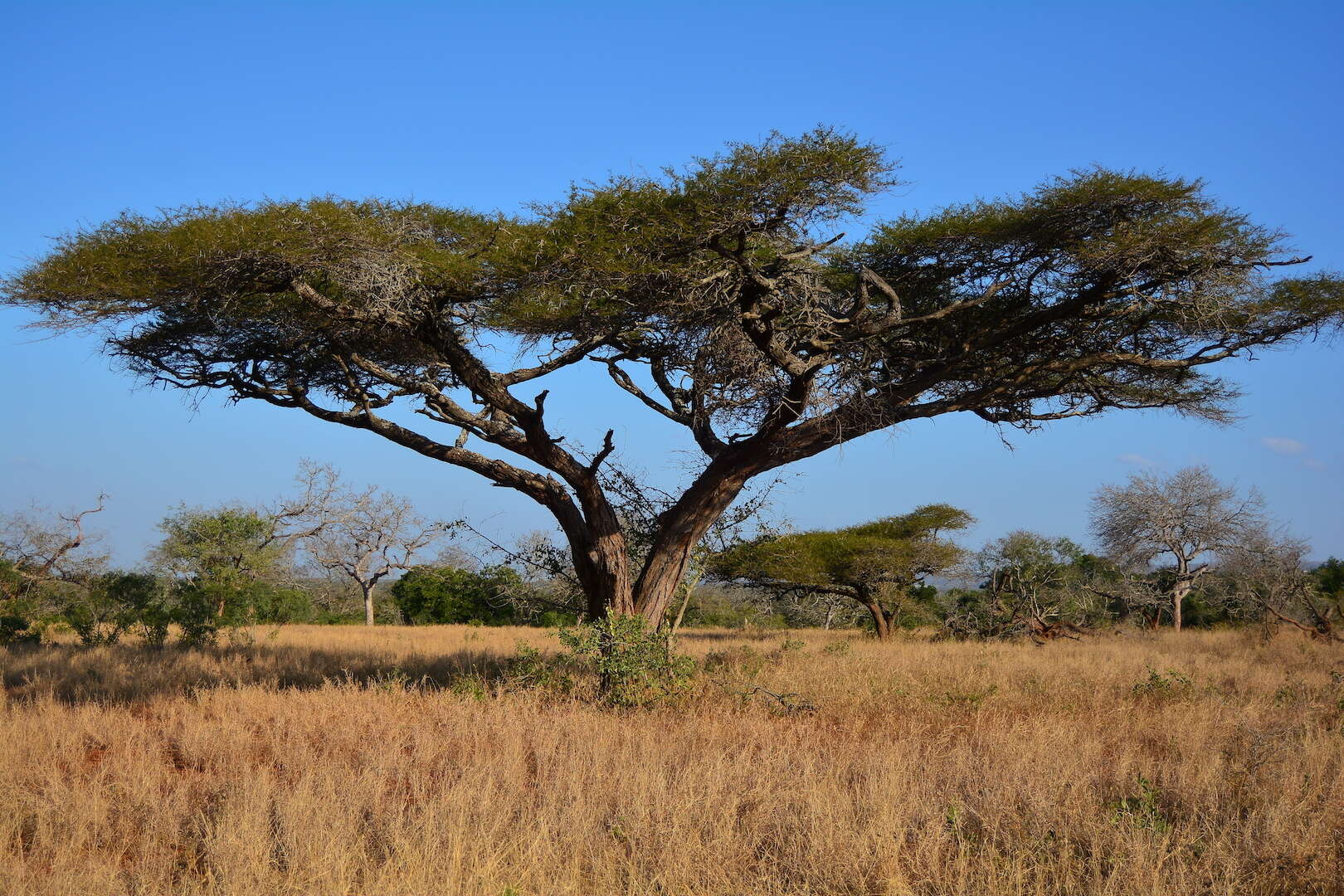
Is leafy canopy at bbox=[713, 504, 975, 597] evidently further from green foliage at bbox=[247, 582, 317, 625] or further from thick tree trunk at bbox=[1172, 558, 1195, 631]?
green foliage at bbox=[247, 582, 317, 625]

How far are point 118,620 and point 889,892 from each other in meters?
16.4

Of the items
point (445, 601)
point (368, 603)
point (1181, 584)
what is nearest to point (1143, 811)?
point (1181, 584)

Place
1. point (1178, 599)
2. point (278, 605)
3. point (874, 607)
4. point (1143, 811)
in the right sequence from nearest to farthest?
point (1143, 811)
point (874, 607)
point (1178, 599)
point (278, 605)

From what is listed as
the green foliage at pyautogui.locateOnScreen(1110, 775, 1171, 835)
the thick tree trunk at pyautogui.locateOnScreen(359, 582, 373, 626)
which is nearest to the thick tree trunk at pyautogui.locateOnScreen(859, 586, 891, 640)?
the thick tree trunk at pyautogui.locateOnScreen(359, 582, 373, 626)

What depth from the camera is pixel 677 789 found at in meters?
5.61

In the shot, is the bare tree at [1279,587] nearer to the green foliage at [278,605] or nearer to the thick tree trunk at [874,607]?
the thick tree trunk at [874,607]

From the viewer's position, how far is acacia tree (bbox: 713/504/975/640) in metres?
22.5

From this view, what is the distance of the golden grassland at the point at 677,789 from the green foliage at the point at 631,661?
0.28m

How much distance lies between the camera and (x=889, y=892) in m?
4.09

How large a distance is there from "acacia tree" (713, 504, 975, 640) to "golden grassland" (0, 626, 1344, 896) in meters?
11.6

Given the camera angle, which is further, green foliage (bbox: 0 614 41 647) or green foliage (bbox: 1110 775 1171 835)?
green foliage (bbox: 0 614 41 647)

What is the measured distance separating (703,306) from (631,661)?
3500 mm

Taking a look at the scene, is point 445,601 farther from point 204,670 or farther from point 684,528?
point 684,528

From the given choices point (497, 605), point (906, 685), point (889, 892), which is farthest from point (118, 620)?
point (889, 892)
